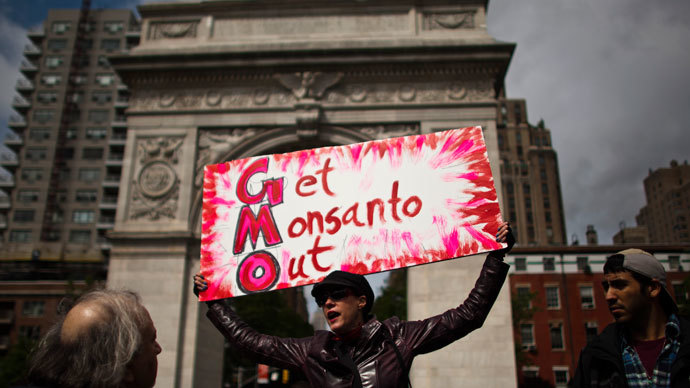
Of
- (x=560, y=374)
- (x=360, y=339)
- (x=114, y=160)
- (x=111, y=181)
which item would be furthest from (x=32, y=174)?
(x=360, y=339)

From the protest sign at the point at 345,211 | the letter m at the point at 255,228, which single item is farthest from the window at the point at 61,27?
the letter m at the point at 255,228

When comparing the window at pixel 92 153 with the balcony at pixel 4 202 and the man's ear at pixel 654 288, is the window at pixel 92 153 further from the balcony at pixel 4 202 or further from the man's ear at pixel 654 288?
the man's ear at pixel 654 288

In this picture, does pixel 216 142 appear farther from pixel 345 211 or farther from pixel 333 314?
pixel 333 314

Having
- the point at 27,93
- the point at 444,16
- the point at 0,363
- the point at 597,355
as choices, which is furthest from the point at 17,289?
the point at 597,355

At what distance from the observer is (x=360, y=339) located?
3344mm

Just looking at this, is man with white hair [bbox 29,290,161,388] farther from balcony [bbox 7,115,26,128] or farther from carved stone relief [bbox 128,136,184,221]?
balcony [bbox 7,115,26,128]

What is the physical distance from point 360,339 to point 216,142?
15.7 m

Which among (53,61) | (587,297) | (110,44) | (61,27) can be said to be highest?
(61,27)

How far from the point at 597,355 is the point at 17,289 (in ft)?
170

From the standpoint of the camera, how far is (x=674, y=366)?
292 cm

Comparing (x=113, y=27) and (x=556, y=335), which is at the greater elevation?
(x=113, y=27)

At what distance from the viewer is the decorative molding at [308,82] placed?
18094 millimetres

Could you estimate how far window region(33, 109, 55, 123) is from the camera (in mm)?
65000

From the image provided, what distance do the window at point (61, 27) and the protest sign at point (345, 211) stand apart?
7549 centimetres
